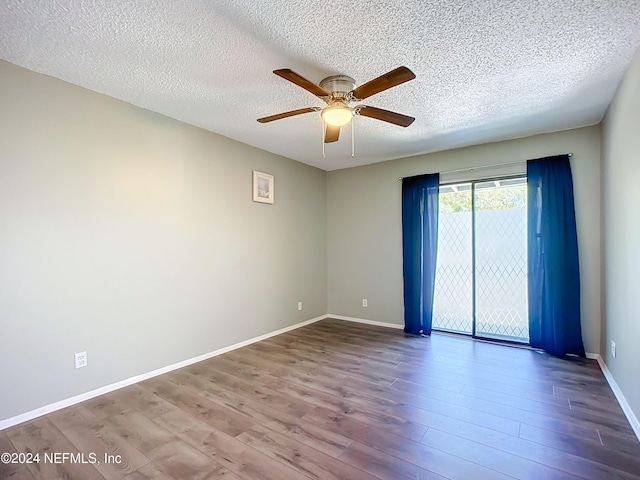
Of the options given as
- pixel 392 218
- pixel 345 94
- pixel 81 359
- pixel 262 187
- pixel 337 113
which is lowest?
pixel 81 359

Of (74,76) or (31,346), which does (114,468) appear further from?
(74,76)

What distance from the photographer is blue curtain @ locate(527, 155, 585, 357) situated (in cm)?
342

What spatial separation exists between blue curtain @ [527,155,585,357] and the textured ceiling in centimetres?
71

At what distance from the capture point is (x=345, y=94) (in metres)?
2.27

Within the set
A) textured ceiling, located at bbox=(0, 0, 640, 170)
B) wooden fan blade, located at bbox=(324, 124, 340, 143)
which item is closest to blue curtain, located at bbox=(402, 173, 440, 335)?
textured ceiling, located at bbox=(0, 0, 640, 170)

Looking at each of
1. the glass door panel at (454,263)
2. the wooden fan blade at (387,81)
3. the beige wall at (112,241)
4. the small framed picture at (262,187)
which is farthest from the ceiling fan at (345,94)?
the glass door panel at (454,263)

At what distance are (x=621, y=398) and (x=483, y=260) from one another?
1.92 meters

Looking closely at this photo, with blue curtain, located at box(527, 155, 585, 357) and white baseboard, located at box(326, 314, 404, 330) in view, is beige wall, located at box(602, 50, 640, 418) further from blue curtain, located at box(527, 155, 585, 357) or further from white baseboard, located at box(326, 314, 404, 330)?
white baseboard, located at box(326, 314, 404, 330)

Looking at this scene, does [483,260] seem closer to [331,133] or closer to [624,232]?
[624,232]

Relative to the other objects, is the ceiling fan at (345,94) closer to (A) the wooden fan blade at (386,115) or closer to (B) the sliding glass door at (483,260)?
(A) the wooden fan blade at (386,115)

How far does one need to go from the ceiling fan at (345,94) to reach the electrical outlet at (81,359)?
2392 mm

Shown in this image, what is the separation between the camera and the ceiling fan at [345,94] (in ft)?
6.02

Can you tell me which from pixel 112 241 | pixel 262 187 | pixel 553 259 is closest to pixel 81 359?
pixel 112 241

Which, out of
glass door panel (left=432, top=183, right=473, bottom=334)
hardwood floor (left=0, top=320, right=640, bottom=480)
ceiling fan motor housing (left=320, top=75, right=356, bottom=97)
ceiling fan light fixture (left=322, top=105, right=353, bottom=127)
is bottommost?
hardwood floor (left=0, top=320, right=640, bottom=480)
